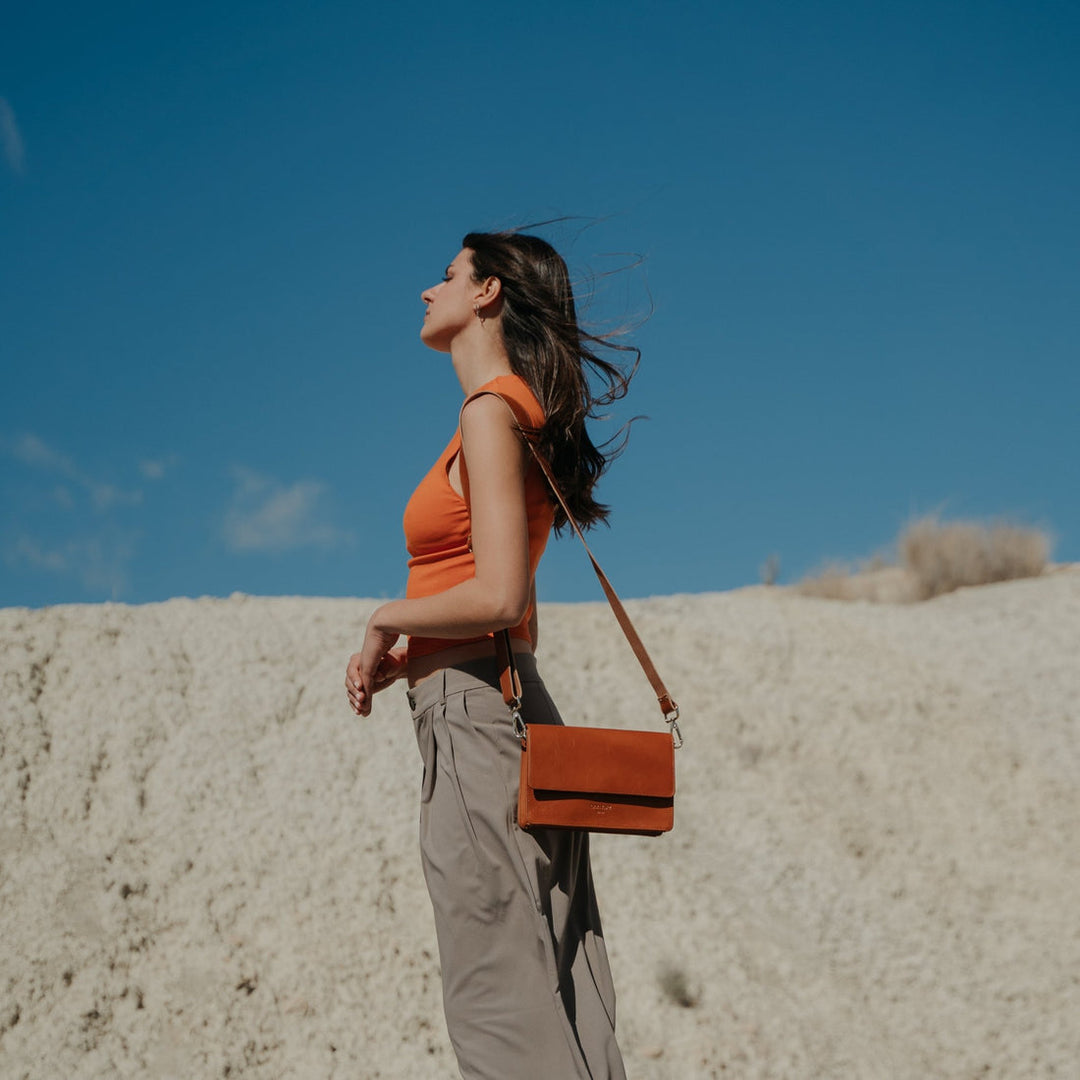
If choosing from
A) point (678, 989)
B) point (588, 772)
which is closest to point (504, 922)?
point (588, 772)

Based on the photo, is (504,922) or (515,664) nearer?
(504,922)

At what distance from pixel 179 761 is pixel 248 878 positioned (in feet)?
3.78

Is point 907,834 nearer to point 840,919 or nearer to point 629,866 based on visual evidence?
point 840,919

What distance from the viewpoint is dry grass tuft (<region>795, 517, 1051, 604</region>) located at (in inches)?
508

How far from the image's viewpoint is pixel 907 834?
311 inches

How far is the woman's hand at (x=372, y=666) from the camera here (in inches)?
94.3

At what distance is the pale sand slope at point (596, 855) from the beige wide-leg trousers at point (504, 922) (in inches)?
136

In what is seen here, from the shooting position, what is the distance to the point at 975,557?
13.0 m

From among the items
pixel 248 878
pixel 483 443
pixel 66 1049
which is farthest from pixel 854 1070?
pixel 483 443

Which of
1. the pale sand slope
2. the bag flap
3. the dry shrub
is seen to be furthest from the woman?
the dry shrub

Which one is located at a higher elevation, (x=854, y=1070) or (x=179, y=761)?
(x=179, y=761)

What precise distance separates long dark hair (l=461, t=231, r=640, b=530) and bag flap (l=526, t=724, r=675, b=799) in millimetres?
569

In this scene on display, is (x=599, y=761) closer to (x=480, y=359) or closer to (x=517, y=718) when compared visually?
(x=517, y=718)

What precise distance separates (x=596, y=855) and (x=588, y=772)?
15.9 feet
